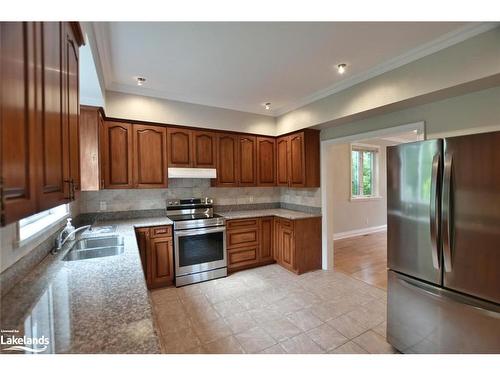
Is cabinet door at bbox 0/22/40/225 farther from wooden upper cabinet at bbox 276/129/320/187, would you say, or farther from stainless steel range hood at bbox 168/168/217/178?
wooden upper cabinet at bbox 276/129/320/187

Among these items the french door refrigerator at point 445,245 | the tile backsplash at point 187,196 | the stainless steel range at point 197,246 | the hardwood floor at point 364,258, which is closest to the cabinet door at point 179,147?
the tile backsplash at point 187,196

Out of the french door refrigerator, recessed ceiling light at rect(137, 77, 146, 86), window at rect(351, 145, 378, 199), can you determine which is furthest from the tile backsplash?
window at rect(351, 145, 378, 199)

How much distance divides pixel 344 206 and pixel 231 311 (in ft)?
13.3

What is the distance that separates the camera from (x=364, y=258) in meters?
4.16

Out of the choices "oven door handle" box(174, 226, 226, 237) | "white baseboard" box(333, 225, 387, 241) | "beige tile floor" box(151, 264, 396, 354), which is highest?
"oven door handle" box(174, 226, 226, 237)

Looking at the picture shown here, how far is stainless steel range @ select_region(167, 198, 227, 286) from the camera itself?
3.06 meters

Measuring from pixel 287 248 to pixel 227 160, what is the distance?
5.59ft

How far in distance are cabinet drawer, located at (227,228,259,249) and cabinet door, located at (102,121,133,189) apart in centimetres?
160

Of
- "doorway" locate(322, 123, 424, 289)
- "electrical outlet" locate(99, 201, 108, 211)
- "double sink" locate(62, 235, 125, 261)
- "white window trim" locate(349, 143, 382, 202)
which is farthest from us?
"white window trim" locate(349, 143, 382, 202)

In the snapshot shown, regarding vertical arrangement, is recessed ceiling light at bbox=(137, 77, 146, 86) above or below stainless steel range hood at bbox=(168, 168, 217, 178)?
above

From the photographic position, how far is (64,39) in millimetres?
1168

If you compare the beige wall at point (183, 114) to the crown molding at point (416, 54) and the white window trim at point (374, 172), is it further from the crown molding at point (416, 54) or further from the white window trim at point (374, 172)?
the white window trim at point (374, 172)

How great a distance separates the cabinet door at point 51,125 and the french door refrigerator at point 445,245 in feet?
7.24
